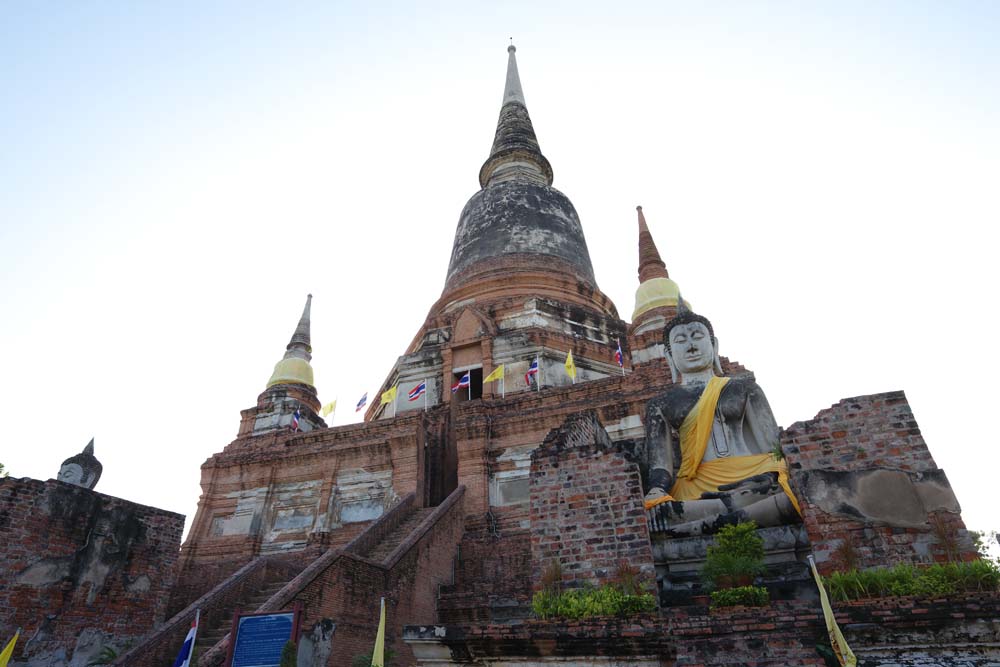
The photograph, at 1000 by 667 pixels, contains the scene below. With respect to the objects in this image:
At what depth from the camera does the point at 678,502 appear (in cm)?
674

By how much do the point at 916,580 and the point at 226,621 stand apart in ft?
31.8

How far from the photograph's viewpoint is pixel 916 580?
4.71 meters

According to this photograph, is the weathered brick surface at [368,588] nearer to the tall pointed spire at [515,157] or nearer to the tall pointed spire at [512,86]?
the tall pointed spire at [515,157]

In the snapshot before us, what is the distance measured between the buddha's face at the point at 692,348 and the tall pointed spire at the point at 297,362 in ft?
58.5

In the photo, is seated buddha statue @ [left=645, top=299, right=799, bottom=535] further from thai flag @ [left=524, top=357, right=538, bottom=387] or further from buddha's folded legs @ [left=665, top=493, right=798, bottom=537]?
thai flag @ [left=524, top=357, right=538, bottom=387]

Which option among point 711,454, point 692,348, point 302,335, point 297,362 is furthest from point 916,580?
point 302,335

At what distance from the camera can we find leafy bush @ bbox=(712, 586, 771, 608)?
503cm

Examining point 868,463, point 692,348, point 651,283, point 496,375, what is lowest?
point 868,463

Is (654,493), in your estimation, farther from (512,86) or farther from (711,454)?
(512,86)

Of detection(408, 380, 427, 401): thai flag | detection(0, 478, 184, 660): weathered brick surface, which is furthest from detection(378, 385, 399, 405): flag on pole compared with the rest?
detection(0, 478, 184, 660): weathered brick surface

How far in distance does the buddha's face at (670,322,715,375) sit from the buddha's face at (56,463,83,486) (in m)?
13.6

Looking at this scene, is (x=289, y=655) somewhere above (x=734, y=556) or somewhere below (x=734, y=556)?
below

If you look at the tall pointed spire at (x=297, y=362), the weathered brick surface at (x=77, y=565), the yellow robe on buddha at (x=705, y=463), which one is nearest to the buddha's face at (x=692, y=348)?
the yellow robe on buddha at (x=705, y=463)

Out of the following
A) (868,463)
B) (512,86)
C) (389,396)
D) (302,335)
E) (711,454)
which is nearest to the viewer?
(868,463)
